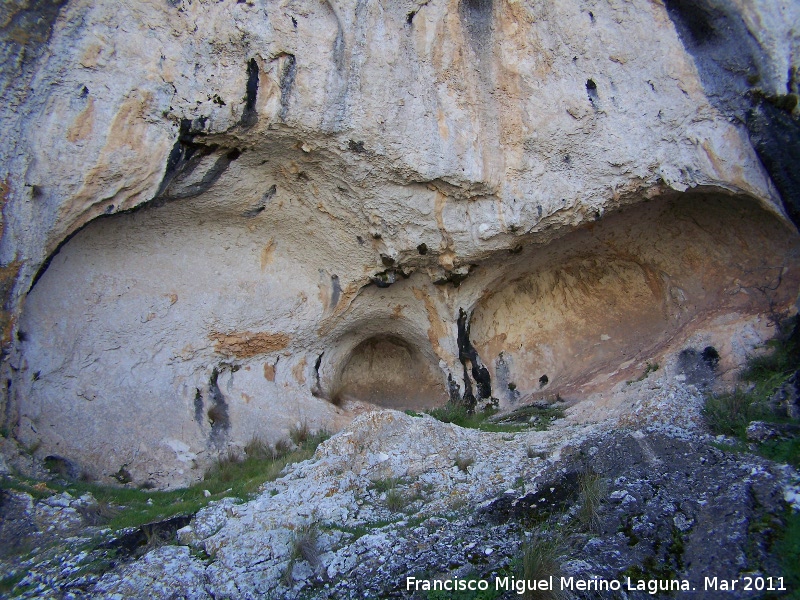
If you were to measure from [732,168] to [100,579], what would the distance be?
6987 mm

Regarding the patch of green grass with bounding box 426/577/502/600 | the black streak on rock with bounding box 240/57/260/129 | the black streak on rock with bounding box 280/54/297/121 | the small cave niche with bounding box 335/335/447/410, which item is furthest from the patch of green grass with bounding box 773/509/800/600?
the black streak on rock with bounding box 240/57/260/129

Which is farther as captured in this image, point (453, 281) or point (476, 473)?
point (453, 281)

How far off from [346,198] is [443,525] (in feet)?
14.7

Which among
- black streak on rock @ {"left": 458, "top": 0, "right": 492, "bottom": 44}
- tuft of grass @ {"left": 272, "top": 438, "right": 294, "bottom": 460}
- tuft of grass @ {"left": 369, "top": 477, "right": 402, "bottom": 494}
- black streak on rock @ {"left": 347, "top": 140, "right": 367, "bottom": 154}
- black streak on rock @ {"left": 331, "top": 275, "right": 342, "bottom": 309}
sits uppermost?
black streak on rock @ {"left": 458, "top": 0, "right": 492, "bottom": 44}

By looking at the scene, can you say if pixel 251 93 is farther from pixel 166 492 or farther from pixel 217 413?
pixel 166 492

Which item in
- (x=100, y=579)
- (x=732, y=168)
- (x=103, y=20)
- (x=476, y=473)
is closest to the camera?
(x=100, y=579)

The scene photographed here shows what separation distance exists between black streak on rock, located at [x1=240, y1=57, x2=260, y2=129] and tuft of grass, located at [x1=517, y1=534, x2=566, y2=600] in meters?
5.19

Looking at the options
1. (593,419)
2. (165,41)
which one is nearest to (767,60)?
(593,419)

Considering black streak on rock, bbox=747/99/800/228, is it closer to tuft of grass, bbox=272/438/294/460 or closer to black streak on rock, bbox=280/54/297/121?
black streak on rock, bbox=280/54/297/121

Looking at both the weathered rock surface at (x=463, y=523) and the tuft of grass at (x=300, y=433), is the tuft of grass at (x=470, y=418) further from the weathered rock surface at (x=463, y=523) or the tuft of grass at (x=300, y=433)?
the tuft of grass at (x=300, y=433)

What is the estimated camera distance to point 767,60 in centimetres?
627

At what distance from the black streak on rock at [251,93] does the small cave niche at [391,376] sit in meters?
4.09

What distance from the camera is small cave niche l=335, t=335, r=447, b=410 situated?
9.63m

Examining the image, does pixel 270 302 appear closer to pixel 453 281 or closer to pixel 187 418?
pixel 187 418
